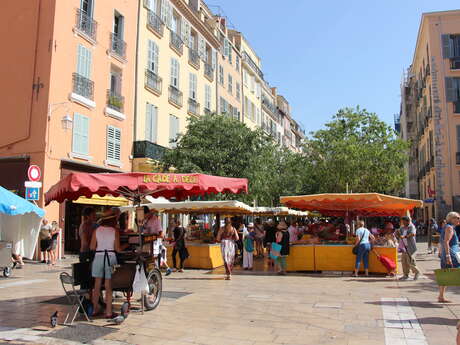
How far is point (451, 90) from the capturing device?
34062 millimetres

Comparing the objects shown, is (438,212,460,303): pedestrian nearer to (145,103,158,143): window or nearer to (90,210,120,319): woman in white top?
(90,210,120,319): woman in white top

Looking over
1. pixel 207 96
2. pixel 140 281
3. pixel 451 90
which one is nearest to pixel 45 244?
pixel 140 281

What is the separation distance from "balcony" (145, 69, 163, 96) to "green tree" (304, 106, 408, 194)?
12915 millimetres

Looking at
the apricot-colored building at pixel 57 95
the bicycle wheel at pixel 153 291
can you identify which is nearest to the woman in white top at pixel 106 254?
the bicycle wheel at pixel 153 291

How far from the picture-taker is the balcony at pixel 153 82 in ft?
81.9

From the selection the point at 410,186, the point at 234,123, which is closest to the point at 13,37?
the point at 234,123

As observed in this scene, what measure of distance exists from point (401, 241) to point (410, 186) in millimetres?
44261

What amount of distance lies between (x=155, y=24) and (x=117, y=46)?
4.16m

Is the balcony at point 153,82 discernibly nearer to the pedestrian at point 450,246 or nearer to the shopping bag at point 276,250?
the shopping bag at point 276,250

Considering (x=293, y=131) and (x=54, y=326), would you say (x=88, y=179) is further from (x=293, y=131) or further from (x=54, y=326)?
(x=293, y=131)

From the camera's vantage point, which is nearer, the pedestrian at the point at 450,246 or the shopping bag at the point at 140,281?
the shopping bag at the point at 140,281

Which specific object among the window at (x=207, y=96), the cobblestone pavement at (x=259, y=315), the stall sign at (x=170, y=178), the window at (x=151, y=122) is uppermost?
the window at (x=207, y=96)

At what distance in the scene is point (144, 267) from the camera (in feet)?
26.7

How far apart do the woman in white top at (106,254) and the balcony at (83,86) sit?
13.5m
